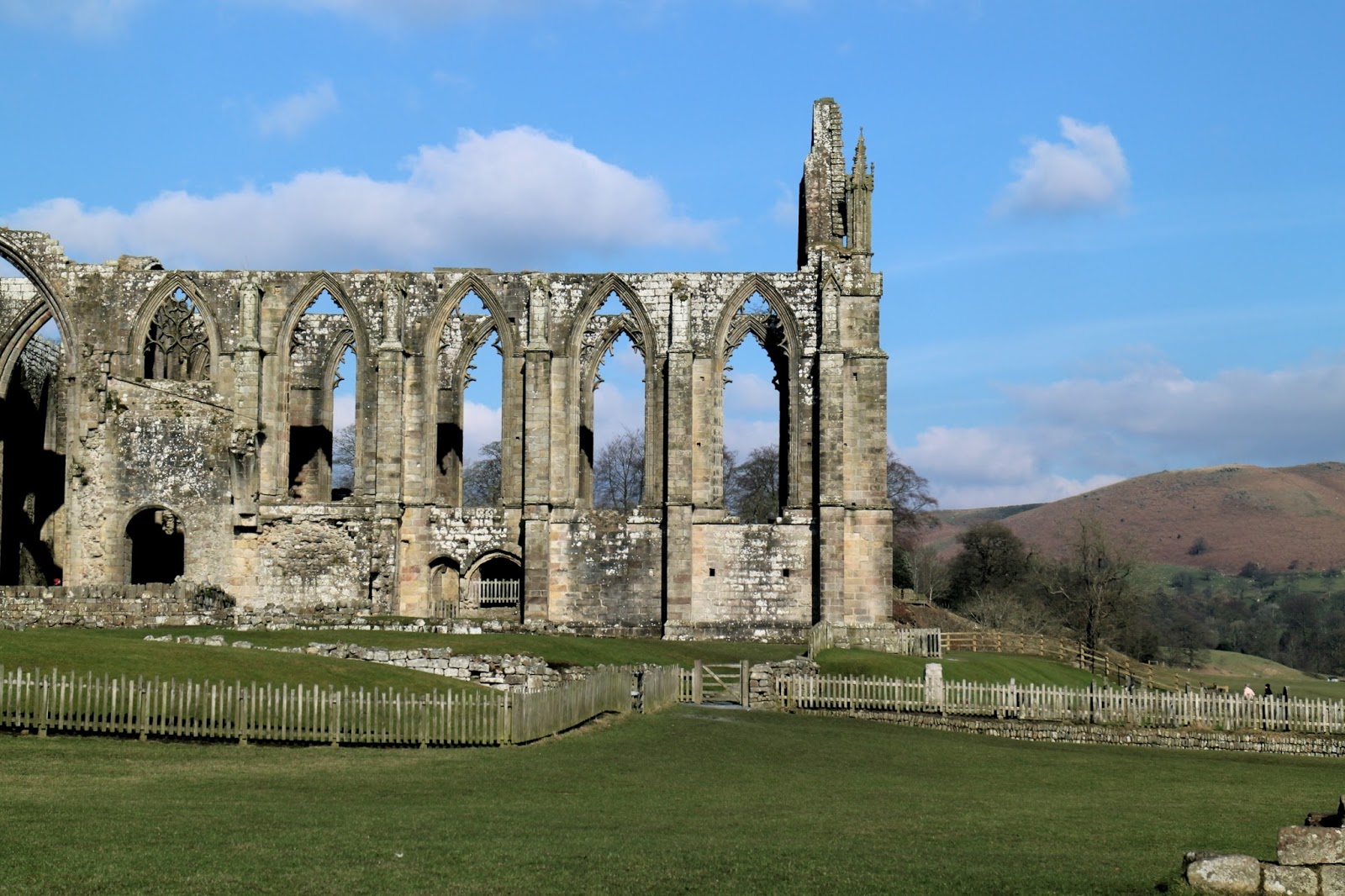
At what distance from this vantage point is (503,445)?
51.4 meters

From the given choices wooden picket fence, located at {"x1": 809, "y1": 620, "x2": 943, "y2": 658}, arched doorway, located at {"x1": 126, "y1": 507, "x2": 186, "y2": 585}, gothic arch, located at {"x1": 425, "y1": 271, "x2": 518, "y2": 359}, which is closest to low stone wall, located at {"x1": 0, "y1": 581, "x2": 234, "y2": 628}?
arched doorway, located at {"x1": 126, "y1": 507, "x2": 186, "y2": 585}

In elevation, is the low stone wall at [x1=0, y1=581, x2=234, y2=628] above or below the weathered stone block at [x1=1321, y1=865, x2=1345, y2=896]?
above

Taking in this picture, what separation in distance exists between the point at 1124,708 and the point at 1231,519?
540ft

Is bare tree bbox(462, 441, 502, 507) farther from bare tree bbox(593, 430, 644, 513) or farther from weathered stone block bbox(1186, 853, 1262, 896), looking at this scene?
weathered stone block bbox(1186, 853, 1262, 896)

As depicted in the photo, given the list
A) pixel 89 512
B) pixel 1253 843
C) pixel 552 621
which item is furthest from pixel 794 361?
pixel 1253 843

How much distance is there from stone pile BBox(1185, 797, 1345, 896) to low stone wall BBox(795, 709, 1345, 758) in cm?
1997

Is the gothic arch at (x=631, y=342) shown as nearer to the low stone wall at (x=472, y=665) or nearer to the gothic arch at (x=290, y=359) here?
the gothic arch at (x=290, y=359)

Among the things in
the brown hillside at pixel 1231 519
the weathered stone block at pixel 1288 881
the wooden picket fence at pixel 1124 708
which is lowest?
the wooden picket fence at pixel 1124 708

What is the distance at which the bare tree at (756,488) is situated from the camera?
84.3 metres

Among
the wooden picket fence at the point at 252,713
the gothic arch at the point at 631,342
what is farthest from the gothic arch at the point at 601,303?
the wooden picket fence at the point at 252,713

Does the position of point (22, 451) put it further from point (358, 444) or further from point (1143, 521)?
point (1143, 521)

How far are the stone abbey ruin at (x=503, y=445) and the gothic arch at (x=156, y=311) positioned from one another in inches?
2.4

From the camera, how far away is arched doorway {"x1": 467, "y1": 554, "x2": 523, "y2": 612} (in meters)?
50.7

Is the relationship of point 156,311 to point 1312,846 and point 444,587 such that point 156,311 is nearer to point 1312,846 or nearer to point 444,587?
point 444,587
